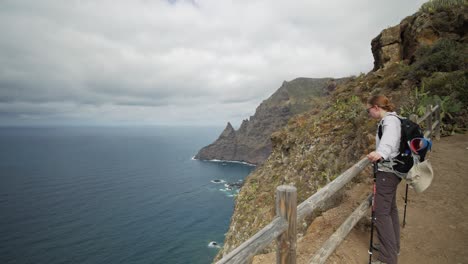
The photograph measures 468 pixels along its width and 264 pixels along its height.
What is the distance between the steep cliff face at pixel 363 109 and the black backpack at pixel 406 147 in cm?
606

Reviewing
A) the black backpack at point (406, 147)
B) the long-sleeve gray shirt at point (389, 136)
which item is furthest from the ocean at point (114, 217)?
the long-sleeve gray shirt at point (389, 136)

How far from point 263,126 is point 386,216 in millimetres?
136619

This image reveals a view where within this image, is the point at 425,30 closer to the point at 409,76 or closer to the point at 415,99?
the point at 409,76

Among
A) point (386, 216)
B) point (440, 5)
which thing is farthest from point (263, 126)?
point (386, 216)

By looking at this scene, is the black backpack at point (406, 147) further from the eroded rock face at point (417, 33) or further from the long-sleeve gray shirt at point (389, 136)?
the eroded rock face at point (417, 33)

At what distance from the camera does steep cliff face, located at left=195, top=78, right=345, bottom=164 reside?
131 metres

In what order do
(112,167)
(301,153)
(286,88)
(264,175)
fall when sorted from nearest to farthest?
(301,153) → (264,175) → (112,167) → (286,88)

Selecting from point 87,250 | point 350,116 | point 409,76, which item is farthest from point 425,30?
point 87,250

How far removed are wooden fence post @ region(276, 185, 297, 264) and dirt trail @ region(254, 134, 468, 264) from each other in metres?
2.80

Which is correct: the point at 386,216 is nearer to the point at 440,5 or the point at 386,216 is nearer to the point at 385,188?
the point at 385,188

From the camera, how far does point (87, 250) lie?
45062mm

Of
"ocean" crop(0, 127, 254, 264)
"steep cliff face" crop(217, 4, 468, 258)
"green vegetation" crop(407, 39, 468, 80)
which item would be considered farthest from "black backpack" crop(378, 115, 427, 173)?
"ocean" crop(0, 127, 254, 264)

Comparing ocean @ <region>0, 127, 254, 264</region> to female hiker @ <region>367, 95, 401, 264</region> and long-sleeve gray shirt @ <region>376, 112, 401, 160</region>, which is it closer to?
female hiker @ <region>367, 95, 401, 264</region>

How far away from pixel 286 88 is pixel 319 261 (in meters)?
143
